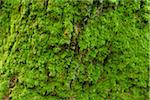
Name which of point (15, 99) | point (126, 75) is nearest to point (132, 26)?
point (126, 75)

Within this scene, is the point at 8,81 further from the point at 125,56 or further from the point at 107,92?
the point at 125,56

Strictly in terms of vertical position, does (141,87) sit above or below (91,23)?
below

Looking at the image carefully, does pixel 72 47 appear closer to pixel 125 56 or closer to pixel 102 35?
pixel 102 35

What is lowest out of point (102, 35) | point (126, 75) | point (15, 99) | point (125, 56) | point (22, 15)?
point (15, 99)

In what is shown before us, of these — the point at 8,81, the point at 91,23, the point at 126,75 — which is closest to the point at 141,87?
the point at 126,75

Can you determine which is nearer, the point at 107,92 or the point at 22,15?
the point at 107,92

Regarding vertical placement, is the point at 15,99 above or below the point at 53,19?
below
